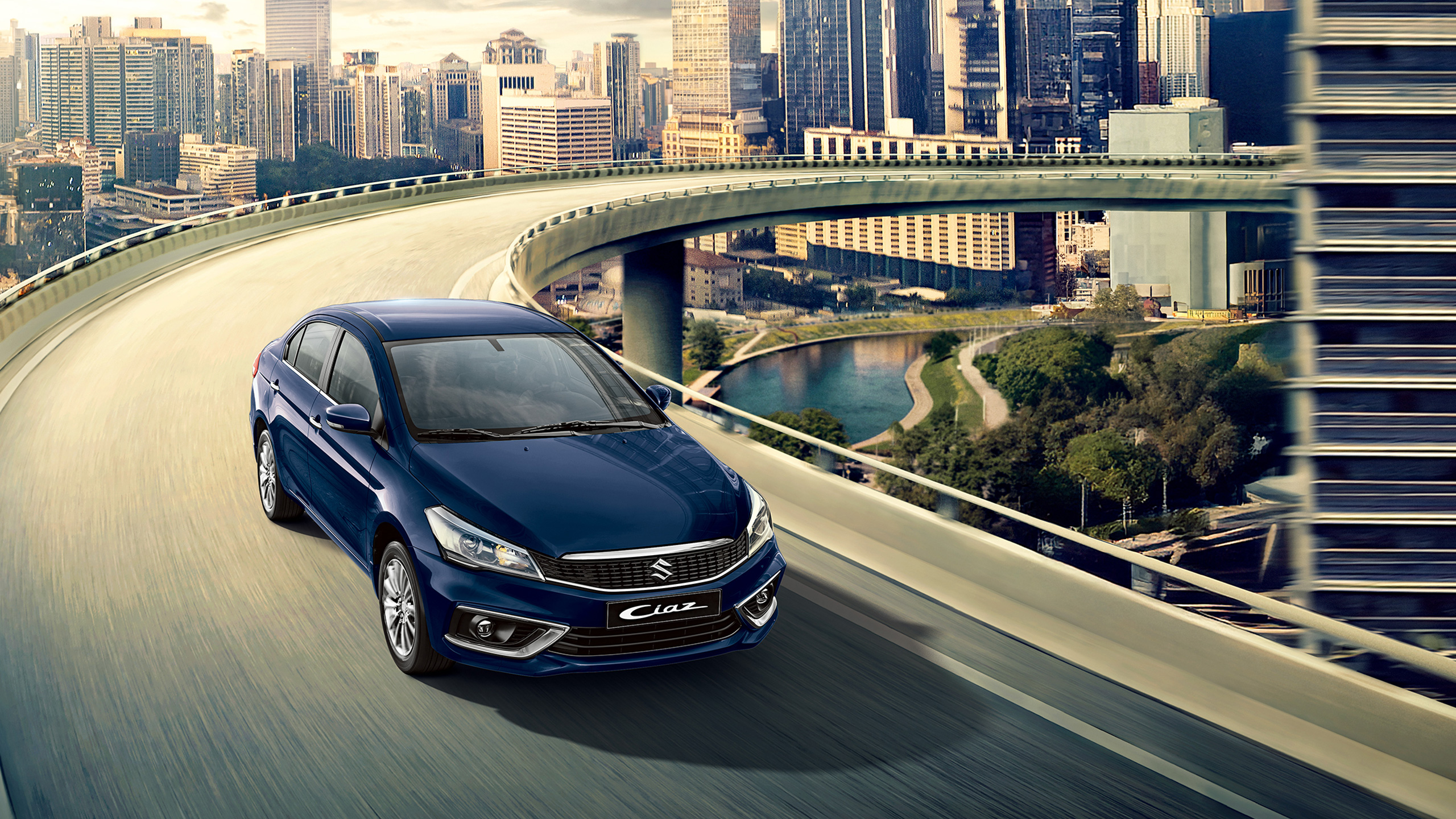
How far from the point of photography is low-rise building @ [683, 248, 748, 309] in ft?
516

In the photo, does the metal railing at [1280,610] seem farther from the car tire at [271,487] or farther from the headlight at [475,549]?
the car tire at [271,487]

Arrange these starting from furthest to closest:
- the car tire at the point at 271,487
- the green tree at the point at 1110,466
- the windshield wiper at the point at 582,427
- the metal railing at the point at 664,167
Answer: the green tree at the point at 1110,466 → the metal railing at the point at 664,167 → the car tire at the point at 271,487 → the windshield wiper at the point at 582,427

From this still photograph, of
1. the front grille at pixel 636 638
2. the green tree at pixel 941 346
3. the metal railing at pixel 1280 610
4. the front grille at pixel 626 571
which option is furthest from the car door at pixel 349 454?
the green tree at pixel 941 346

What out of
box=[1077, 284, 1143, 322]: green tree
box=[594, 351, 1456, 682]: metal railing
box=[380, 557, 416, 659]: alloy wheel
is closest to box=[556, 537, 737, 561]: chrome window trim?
box=[380, 557, 416, 659]: alloy wheel

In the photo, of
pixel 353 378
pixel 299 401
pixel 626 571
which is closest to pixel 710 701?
pixel 626 571

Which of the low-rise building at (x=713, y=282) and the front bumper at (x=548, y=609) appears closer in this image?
the front bumper at (x=548, y=609)

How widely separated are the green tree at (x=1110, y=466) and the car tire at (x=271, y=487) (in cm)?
8564

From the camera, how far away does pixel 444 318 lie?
7215mm

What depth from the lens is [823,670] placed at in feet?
19.4

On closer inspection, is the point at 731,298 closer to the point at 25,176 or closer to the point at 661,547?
the point at 25,176

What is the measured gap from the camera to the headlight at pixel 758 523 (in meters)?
5.64

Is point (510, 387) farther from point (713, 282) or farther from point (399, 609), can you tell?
point (713, 282)

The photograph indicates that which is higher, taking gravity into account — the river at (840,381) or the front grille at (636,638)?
the front grille at (636,638)

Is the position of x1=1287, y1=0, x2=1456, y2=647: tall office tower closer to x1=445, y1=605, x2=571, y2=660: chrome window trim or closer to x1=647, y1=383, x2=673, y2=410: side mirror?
x1=647, y1=383, x2=673, y2=410: side mirror
